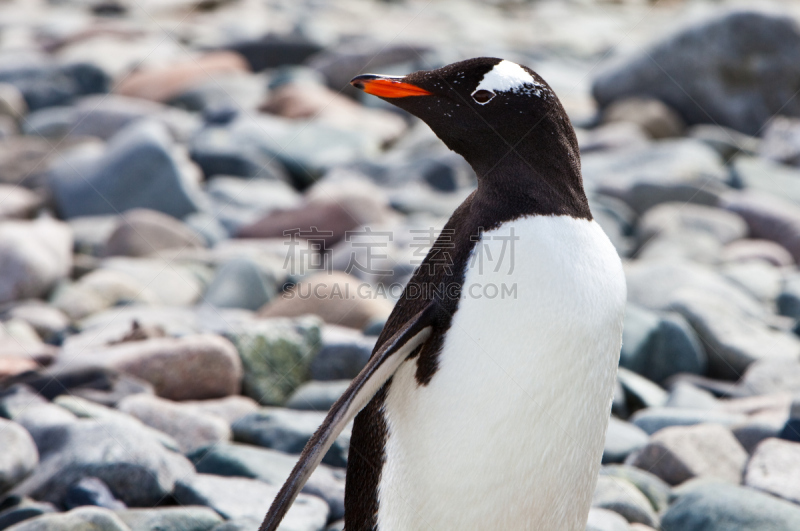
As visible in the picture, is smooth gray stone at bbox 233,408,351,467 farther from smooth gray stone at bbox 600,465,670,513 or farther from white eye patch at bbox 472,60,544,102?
white eye patch at bbox 472,60,544,102

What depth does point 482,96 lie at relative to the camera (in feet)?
6.12

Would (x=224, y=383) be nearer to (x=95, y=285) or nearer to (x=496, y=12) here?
(x=95, y=285)

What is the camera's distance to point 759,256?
5148mm

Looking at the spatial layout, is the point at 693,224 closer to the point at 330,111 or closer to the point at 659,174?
the point at 659,174

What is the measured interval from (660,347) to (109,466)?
7.98 ft

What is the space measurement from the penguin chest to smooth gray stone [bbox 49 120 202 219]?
13.5 feet

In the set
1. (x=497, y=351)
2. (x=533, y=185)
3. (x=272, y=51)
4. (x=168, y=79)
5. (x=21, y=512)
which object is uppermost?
(x=533, y=185)

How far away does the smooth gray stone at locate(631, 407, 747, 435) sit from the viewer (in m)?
3.03

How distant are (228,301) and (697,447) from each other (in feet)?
8.04

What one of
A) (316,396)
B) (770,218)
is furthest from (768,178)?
(316,396)

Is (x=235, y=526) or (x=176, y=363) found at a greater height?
(x=235, y=526)

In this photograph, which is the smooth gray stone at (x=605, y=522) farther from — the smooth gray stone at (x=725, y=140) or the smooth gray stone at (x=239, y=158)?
the smooth gray stone at (x=725, y=140)

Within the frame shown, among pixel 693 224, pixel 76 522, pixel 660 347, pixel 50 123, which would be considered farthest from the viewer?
pixel 50 123

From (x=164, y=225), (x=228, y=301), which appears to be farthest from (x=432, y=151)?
(x=228, y=301)
